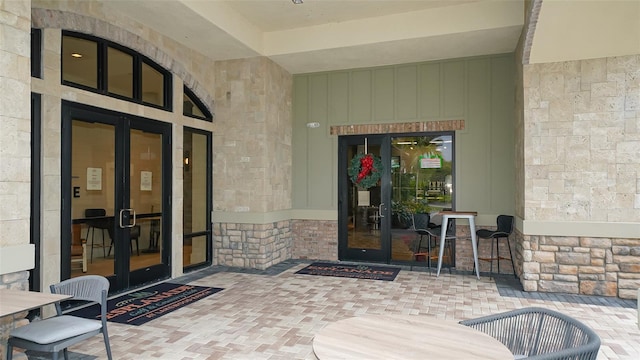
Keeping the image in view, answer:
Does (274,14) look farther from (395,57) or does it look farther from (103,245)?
(103,245)

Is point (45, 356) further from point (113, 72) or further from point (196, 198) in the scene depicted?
point (196, 198)

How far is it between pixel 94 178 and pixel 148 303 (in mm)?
1630

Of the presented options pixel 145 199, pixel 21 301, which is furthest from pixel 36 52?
pixel 21 301

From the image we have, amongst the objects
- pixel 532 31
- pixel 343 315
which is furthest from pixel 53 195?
pixel 532 31

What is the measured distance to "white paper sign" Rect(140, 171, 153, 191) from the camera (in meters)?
5.76

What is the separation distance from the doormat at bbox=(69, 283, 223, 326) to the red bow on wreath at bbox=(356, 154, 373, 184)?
3.24 meters

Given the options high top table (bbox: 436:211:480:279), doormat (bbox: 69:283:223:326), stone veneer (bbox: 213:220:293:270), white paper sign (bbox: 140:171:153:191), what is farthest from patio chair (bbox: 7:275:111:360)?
high top table (bbox: 436:211:480:279)

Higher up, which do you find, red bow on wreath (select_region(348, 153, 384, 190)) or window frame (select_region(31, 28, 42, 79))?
window frame (select_region(31, 28, 42, 79))

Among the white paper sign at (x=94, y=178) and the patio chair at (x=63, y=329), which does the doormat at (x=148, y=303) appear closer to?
the patio chair at (x=63, y=329)

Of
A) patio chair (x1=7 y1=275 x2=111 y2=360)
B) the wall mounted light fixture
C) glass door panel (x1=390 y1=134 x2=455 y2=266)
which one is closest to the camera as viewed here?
patio chair (x1=7 y1=275 x2=111 y2=360)

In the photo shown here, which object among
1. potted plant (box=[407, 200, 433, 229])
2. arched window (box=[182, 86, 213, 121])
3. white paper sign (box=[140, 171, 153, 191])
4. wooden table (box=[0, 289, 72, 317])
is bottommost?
wooden table (box=[0, 289, 72, 317])

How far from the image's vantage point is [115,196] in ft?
17.3

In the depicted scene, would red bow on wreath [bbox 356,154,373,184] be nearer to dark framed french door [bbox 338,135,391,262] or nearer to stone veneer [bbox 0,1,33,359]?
dark framed french door [bbox 338,135,391,262]

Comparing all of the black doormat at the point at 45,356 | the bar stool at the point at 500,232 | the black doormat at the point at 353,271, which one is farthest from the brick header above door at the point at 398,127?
the black doormat at the point at 45,356
